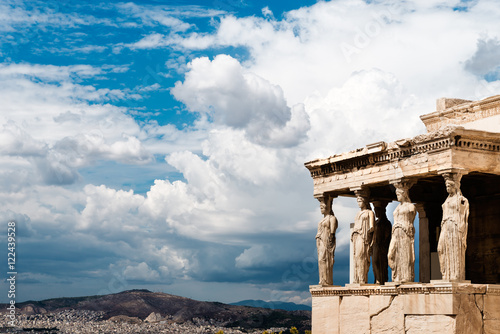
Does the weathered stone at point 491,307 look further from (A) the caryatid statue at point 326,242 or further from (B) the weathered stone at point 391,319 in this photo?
(A) the caryatid statue at point 326,242

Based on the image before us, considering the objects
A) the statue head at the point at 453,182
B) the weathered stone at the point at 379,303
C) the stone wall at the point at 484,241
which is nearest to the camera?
the statue head at the point at 453,182

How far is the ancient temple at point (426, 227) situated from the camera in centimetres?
1642

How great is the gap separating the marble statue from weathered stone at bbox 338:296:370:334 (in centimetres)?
125

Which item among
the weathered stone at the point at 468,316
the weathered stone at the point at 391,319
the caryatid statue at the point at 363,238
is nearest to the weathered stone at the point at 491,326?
the weathered stone at the point at 468,316

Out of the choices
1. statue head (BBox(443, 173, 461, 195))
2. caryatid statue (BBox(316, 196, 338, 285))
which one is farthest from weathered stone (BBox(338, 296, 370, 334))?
statue head (BBox(443, 173, 461, 195))

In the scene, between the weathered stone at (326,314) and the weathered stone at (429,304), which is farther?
the weathered stone at (326,314)

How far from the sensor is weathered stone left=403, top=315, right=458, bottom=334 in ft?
52.7

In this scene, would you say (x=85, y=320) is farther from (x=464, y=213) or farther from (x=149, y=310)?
(x=464, y=213)

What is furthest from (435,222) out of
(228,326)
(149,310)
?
(149,310)

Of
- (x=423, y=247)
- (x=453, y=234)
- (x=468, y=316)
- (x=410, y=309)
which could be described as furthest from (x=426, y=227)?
(x=468, y=316)

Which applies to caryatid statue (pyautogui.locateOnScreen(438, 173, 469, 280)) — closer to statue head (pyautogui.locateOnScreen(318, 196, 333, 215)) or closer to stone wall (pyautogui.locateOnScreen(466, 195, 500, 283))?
stone wall (pyautogui.locateOnScreen(466, 195, 500, 283))

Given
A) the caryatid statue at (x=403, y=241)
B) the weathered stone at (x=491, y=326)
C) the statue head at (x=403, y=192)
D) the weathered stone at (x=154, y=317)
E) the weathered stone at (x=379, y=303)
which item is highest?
the statue head at (x=403, y=192)

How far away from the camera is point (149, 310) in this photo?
47.4 meters

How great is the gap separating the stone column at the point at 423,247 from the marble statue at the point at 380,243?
1089mm
